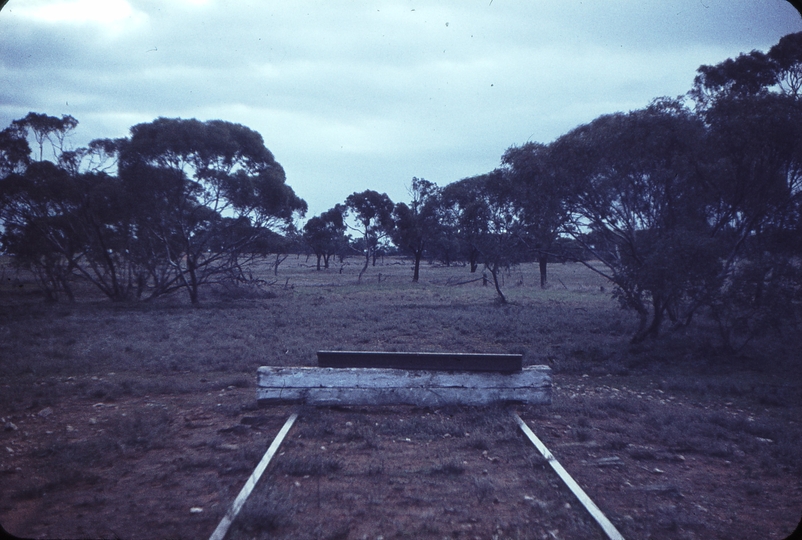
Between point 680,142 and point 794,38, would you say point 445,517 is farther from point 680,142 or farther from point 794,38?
point 794,38

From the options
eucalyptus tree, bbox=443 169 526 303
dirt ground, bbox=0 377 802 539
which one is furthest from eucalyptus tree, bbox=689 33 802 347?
eucalyptus tree, bbox=443 169 526 303

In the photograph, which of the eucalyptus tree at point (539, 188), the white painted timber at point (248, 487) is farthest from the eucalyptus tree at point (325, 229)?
the white painted timber at point (248, 487)

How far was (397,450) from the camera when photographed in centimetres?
529

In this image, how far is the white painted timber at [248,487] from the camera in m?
3.49

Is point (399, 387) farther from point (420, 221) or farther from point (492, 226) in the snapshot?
point (420, 221)

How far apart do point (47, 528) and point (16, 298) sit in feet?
84.6

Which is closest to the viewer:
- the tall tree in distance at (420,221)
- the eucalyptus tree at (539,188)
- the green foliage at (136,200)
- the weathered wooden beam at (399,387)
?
the weathered wooden beam at (399,387)

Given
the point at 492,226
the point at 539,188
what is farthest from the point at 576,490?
the point at 492,226

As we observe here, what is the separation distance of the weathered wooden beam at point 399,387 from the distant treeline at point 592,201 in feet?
17.3

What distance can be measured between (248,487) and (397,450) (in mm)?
1638

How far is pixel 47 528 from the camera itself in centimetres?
370

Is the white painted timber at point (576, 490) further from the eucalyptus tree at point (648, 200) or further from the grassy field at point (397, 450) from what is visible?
the eucalyptus tree at point (648, 200)

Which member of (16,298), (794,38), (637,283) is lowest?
(16,298)

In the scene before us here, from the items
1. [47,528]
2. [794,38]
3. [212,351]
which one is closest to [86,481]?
[47,528]
